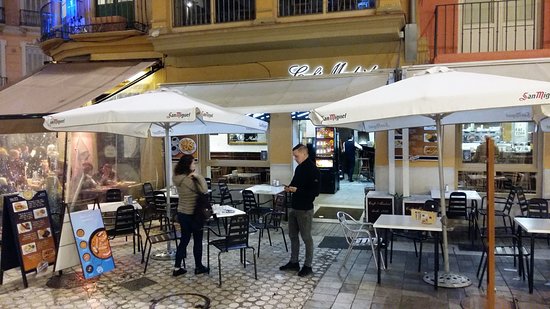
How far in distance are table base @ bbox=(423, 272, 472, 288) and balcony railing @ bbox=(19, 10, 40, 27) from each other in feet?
75.8

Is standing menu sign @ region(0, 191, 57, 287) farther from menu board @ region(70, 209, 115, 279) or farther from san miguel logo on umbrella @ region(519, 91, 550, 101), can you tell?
san miguel logo on umbrella @ region(519, 91, 550, 101)

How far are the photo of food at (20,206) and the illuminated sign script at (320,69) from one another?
6668 mm

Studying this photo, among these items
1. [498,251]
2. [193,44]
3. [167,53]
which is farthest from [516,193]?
[167,53]

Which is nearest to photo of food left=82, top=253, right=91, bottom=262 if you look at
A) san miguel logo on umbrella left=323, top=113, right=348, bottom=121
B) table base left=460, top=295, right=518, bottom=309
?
san miguel logo on umbrella left=323, top=113, right=348, bottom=121

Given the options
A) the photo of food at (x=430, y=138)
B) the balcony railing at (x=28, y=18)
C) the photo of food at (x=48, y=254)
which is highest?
the balcony railing at (x=28, y=18)

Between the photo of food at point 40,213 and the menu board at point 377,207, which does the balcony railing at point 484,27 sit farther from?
the photo of food at point 40,213

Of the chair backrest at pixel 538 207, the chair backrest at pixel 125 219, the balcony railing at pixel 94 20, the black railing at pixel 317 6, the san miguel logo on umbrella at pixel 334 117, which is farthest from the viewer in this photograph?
the balcony railing at pixel 94 20

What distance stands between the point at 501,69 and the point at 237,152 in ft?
22.4

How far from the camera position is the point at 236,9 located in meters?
11.2

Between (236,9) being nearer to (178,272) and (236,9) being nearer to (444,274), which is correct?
(178,272)

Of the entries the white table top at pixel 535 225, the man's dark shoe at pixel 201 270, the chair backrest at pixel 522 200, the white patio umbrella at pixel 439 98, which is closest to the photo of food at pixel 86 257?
the man's dark shoe at pixel 201 270

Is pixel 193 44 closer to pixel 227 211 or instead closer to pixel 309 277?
pixel 227 211

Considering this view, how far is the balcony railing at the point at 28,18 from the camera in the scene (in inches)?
873

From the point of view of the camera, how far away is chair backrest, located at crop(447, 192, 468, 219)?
8430mm
